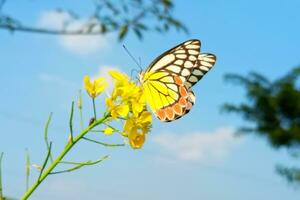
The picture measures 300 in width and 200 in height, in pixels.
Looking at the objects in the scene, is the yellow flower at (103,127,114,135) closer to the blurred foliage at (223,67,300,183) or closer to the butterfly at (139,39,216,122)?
the butterfly at (139,39,216,122)

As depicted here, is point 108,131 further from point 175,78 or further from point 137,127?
point 175,78

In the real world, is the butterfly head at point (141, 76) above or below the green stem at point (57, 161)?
above

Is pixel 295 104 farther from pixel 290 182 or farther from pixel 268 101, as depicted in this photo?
pixel 290 182

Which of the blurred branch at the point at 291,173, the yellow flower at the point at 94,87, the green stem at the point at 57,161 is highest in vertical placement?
the blurred branch at the point at 291,173

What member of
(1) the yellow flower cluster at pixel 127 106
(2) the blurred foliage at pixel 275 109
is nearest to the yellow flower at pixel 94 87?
(1) the yellow flower cluster at pixel 127 106

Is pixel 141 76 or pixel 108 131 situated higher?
pixel 141 76

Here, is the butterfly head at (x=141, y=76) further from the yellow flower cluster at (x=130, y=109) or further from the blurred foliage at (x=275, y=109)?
the blurred foliage at (x=275, y=109)

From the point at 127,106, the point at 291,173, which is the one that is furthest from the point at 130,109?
→ the point at 291,173

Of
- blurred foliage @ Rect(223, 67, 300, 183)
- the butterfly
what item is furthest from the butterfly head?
blurred foliage @ Rect(223, 67, 300, 183)
